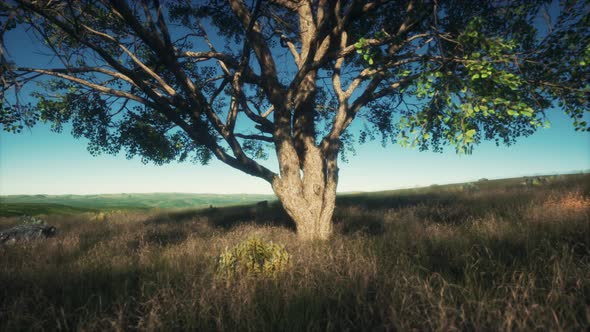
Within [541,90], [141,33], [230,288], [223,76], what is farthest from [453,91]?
[223,76]

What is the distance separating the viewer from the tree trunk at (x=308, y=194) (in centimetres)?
727

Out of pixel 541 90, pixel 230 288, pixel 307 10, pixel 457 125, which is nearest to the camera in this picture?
pixel 230 288

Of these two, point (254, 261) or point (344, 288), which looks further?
point (254, 261)

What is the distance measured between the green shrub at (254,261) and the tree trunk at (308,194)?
281 centimetres

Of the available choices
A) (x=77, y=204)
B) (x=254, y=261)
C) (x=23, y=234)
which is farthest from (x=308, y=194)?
(x=77, y=204)

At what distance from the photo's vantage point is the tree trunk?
23.8 feet

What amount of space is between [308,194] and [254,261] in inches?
139

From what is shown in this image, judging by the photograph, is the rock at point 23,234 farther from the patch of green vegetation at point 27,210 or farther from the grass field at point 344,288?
the patch of green vegetation at point 27,210

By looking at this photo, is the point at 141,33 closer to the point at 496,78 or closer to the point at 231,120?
the point at 231,120

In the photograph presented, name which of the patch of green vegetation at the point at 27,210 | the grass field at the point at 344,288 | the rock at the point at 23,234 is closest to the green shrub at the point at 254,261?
the grass field at the point at 344,288

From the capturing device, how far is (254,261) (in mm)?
4211

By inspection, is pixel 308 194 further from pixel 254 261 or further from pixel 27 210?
pixel 27 210

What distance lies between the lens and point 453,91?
502 centimetres

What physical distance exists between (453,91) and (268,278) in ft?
16.4
